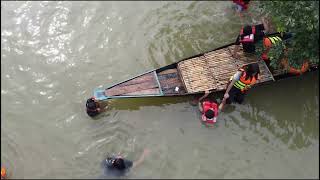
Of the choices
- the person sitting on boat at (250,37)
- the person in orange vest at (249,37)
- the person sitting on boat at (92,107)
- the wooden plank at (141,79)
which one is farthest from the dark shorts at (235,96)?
the person sitting on boat at (92,107)

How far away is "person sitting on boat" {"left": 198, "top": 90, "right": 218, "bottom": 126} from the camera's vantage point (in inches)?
414

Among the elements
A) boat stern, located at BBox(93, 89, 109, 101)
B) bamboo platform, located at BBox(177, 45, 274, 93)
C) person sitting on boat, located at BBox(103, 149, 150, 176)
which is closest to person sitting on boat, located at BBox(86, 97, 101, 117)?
boat stern, located at BBox(93, 89, 109, 101)

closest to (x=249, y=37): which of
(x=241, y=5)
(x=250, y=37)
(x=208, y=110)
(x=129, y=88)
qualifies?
(x=250, y=37)

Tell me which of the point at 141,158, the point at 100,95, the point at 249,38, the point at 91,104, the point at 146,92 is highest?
the point at 249,38

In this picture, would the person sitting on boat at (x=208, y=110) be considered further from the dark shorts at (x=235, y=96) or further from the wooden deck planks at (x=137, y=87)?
the wooden deck planks at (x=137, y=87)

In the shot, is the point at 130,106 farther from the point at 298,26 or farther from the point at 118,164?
the point at 298,26

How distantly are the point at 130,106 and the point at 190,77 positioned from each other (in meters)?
1.87

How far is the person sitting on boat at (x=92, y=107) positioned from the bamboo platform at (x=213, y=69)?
248cm

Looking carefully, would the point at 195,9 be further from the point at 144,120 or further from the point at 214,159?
the point at 214,159

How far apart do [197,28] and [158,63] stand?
1893 millimetres

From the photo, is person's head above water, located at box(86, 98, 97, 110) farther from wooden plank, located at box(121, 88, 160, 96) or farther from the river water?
wooden plank, located at box(121, 88, 160, 96)

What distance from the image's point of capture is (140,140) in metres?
10.8

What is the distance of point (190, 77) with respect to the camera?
11.3 metres

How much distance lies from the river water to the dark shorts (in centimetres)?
23
